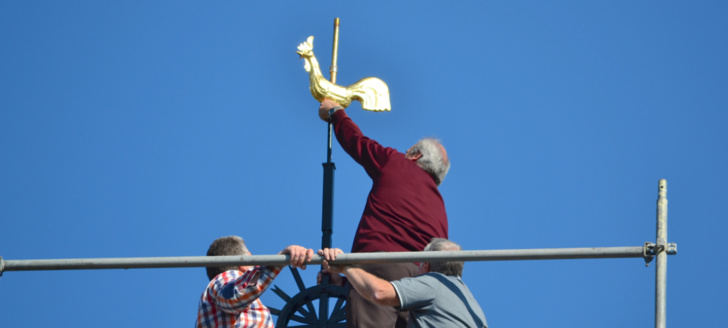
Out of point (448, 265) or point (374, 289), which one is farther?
point (448, 265)

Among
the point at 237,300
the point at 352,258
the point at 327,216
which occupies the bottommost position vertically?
the point at 237,300

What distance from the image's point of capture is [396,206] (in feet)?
34.6

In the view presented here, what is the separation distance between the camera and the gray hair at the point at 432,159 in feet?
36.0

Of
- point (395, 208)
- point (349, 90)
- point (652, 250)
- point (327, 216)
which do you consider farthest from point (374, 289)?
point (349, 90)

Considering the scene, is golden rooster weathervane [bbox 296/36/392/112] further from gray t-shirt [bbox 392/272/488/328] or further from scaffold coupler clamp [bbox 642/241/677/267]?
scaffold coupler clamp [bbox 642/241/677/267]

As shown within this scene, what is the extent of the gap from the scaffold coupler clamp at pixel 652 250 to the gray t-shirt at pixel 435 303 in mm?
1043

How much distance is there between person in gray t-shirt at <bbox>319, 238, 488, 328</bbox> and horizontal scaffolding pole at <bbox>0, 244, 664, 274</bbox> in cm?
13

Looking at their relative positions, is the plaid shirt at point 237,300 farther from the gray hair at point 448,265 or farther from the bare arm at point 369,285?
the gray hair at point 448,265

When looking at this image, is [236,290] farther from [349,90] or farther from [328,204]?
[349,90]

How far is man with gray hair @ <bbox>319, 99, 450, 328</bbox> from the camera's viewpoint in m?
9.95

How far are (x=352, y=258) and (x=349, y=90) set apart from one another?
3.99 metres

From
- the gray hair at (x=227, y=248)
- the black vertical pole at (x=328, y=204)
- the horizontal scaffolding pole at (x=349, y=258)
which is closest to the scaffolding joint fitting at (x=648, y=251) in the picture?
the horizontal scaffolding pole at (x=349, y=258)

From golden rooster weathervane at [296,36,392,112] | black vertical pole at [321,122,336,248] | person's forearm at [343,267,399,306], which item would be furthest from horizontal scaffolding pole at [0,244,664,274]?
golden rooster weathervane at [296,36,392,112]

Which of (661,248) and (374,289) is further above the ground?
(661,248)
